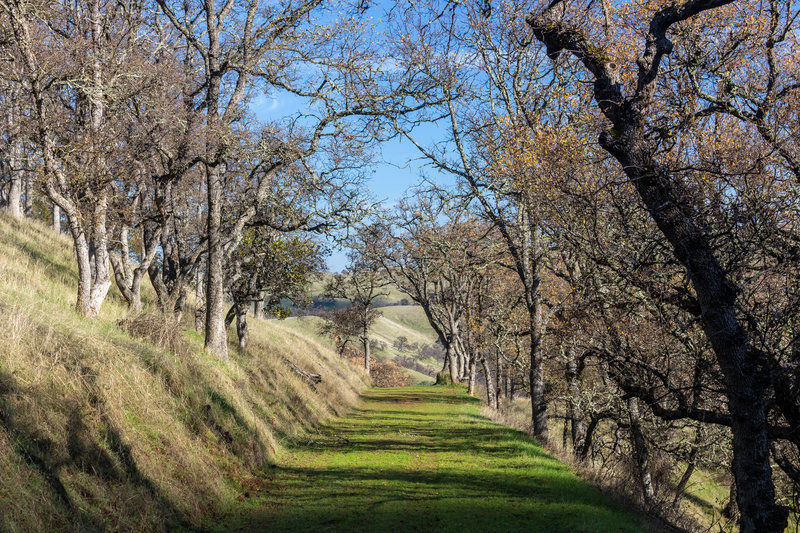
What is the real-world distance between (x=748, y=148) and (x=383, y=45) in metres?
10.6

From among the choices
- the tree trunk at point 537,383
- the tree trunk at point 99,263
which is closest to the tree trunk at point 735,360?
the tree trunk at point 537,383

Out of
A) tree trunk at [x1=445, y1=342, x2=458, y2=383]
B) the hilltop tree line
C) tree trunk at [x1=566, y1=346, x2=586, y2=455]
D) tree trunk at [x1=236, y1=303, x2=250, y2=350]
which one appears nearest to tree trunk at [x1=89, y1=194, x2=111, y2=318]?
the hilltop tree line

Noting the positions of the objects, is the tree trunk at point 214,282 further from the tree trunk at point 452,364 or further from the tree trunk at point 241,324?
the tree trunk at point 452,364

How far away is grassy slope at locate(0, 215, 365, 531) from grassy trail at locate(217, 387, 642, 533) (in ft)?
2.80

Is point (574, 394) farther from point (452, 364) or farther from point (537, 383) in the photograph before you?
point (452, 364)

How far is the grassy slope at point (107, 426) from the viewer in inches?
236

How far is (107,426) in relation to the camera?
7559mm

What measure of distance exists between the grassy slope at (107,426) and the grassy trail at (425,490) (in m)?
Result: 0.85

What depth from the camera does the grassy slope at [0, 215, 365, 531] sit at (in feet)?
19.7

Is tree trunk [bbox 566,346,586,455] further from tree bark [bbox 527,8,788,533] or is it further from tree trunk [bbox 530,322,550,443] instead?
tree bark [bbox 527,8,788,533]

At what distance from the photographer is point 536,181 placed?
15.1 meters

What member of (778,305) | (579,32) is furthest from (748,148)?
(579,32)

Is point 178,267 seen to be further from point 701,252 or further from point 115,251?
point 701,252

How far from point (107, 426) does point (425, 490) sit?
5785 mm
